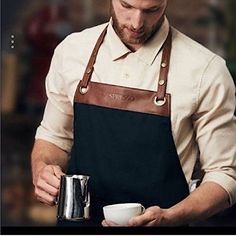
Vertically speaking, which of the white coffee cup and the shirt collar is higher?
the shirt collar

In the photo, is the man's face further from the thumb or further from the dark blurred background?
the thumb

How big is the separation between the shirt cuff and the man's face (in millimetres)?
294

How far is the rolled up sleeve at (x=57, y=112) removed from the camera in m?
1.26

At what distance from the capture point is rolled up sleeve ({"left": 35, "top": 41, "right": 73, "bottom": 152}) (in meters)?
1.26

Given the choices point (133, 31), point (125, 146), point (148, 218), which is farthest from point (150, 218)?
point (133, 31)

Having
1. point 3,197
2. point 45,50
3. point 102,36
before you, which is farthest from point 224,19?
point 3,197

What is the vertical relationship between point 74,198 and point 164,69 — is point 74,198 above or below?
below

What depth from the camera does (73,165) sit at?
1.26m

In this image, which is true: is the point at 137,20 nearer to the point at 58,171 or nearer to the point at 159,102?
the point at 159,102

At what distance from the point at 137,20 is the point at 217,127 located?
10.2 inches

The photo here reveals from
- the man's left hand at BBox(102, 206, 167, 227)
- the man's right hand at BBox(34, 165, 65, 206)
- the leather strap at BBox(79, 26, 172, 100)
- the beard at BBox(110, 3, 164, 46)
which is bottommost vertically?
the man's left hand at BBox(102, 206, 167, 227)

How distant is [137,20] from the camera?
1.19m

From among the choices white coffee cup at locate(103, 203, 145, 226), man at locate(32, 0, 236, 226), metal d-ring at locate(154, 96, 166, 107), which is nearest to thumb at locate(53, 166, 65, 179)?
man at locate(32, 0, 236, 226)

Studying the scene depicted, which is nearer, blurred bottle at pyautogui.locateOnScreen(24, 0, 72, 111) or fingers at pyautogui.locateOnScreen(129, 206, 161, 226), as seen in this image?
fingers at pyautogui.locateOnScreen(129, 206, 161, 226)
